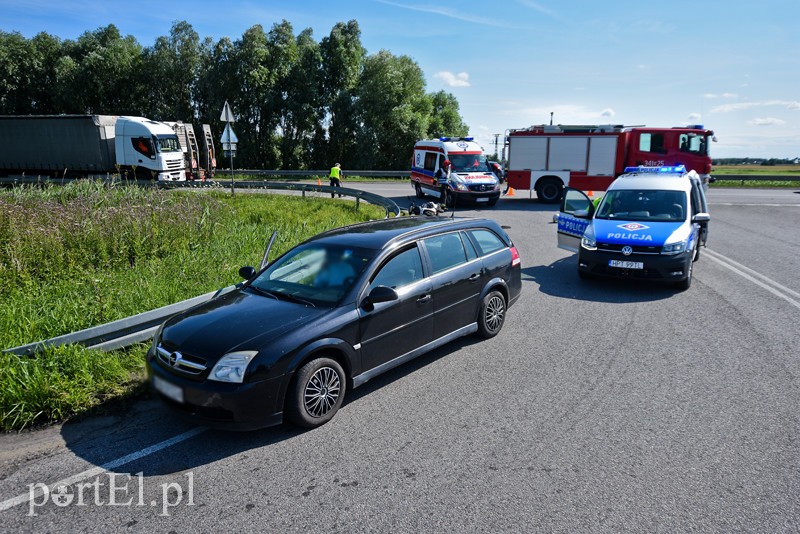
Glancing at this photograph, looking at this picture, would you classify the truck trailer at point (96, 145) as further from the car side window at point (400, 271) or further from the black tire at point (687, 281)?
the black tire at point (687, 281)

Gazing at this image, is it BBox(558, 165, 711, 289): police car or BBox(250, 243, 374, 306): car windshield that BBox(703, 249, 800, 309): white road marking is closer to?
BBox(558, 165, 711, 289): police car

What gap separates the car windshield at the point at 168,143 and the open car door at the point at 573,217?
2158 centimetres

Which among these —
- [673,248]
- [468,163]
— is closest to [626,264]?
[673,248]

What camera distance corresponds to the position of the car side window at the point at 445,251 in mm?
5883

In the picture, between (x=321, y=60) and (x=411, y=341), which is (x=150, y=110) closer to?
(x=321, y=60)

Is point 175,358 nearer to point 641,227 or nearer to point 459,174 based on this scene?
point 641,227

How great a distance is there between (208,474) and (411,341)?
2279 mm

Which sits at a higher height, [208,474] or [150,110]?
[150,110]

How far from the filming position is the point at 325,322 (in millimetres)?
4562

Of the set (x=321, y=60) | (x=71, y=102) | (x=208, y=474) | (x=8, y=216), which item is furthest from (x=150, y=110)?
(x=208, y=474)

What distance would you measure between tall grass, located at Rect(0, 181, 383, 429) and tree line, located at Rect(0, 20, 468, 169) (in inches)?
1155

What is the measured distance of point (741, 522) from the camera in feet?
10.7

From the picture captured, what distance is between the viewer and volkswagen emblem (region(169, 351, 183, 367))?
4.29 m

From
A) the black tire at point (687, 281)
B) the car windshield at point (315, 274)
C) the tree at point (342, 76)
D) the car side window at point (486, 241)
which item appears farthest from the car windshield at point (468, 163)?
the tree at point (342, 76)
